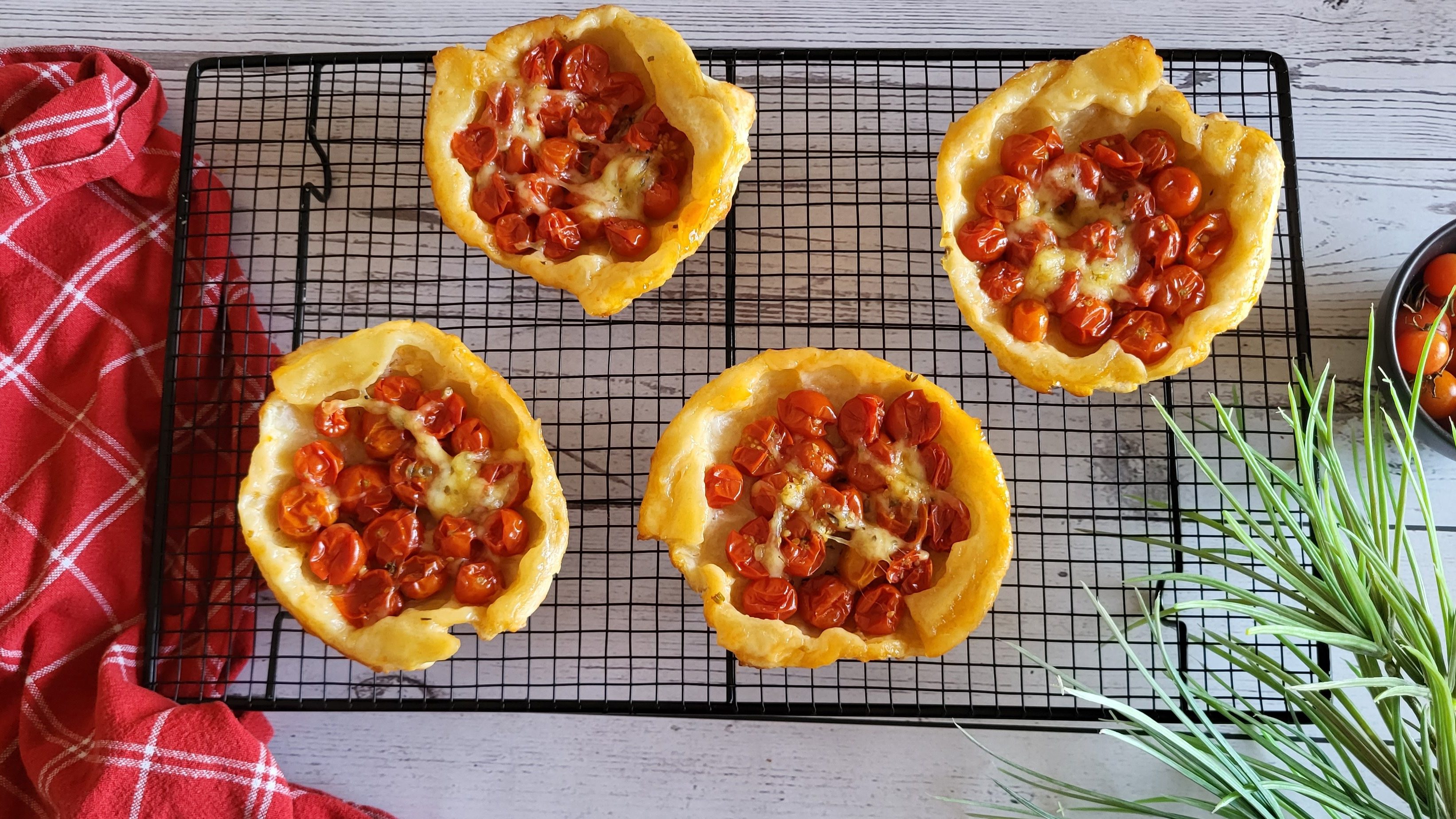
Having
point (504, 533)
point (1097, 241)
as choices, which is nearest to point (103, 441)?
point (504, 533)

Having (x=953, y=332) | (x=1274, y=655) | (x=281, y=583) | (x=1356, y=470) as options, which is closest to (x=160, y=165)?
(x=281, y=583)

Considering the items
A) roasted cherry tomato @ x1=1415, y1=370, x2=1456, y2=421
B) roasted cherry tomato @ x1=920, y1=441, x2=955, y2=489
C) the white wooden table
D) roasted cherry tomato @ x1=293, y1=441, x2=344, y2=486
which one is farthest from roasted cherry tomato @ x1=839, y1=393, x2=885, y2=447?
roasted cherry tomato @ x1=1415, y1=370, x2=1456, y2=421

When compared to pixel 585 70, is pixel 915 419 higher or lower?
lower

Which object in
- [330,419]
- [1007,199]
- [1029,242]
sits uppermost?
[1007,199]

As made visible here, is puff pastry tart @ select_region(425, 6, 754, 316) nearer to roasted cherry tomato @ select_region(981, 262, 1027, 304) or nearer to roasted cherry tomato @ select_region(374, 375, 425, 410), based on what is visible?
roasted cherry tomato @ select_region(374, 375, 425, 410)

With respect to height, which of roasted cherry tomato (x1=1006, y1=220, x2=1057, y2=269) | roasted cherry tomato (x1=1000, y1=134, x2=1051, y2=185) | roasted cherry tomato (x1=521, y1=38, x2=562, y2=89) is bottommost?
roasted cherry tomato (x1=1006, y1=220, x2=1057, y2=269)

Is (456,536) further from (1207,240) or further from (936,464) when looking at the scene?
(1207,240)
